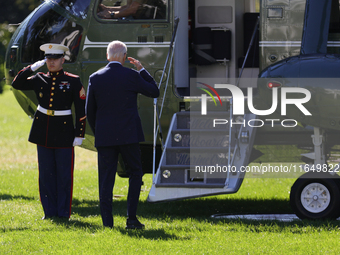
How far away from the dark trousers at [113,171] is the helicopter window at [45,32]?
219 cm

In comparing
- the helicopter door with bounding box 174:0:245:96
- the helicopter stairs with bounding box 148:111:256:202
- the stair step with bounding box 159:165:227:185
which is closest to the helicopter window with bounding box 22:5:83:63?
the helicopter door with bounding box 174:0:245:96

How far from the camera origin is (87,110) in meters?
5.20

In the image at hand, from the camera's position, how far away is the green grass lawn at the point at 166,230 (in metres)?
4.63

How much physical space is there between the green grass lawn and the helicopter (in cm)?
50

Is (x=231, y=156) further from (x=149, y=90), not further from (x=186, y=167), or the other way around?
(x=149, y=90)

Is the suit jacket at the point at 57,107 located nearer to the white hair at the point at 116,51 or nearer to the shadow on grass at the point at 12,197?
the white hair at the point at 116,51

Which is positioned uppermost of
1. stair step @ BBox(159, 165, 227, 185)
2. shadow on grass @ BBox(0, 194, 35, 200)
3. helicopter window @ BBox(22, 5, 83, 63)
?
helicopter window @ BBox(22, 5, 83, 63)

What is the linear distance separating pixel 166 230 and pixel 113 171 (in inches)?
31.5

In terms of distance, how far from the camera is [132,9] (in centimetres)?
682

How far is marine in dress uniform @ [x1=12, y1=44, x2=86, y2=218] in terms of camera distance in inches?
226

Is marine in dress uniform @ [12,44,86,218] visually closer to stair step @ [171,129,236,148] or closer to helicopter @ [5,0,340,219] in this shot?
helicopter @ [5,0,340,219]

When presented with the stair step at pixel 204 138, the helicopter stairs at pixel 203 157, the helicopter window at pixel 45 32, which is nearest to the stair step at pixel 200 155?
the helicopter stairs at pixel 203 157

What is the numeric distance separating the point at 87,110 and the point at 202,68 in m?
2.81

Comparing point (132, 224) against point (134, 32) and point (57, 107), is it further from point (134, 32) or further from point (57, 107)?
point (134, 32)
